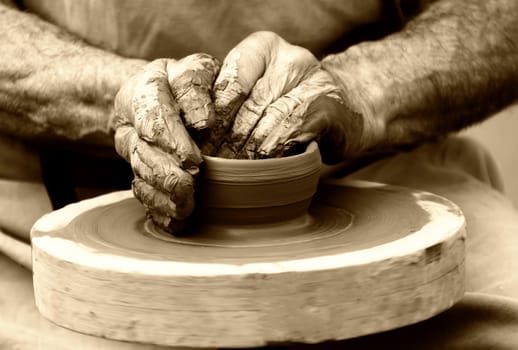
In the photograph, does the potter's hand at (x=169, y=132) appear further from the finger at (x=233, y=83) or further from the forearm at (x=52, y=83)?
the forearm at (x=52, y=83)

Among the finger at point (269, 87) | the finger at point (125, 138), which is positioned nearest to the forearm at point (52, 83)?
the finger at point (125, 138)

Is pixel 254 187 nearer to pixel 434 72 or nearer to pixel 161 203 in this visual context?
pixel 161 203

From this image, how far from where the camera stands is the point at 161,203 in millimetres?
1111

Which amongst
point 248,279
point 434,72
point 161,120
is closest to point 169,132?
point 161,120

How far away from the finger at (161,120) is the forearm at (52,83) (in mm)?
287

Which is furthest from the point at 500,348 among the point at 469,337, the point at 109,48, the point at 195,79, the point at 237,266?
the point at 109,48

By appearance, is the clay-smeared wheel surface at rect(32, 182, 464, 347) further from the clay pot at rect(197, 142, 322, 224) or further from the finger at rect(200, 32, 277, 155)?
the finger at rect(200, 32, 277, 155)

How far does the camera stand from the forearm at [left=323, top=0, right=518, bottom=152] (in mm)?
1467

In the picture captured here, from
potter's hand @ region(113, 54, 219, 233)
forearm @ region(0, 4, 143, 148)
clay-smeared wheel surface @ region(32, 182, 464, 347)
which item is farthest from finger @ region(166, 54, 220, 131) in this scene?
forearm @ region(0, 4, 143, 148)

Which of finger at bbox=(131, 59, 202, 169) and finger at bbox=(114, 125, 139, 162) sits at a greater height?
finger at bbox=(131, 59, 202, 169)

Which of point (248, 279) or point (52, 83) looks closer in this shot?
point (248, 279)

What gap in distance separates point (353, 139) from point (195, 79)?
30cm

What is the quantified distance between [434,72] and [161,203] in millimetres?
652

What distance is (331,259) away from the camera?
3.23ft
